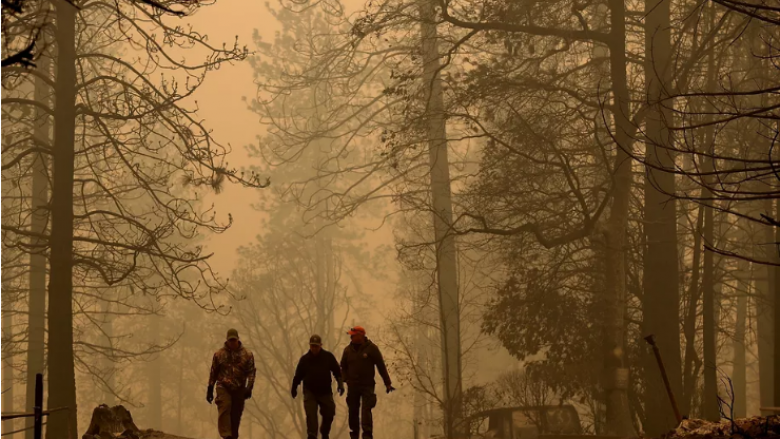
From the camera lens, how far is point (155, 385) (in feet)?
146

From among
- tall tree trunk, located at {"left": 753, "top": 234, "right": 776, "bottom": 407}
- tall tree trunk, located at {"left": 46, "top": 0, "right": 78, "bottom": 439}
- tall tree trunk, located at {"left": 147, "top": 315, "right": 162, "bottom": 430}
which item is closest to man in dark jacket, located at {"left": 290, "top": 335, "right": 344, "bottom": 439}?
tall tree trunk, located at {"left": 46, "top": 0, "right": 78, "bottom": 439}

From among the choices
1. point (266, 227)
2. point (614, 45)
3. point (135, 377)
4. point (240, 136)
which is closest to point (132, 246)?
point (614, 45)

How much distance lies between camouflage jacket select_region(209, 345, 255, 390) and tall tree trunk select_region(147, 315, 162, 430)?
31.7 metres

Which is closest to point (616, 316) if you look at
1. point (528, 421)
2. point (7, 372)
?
point (528, 421)

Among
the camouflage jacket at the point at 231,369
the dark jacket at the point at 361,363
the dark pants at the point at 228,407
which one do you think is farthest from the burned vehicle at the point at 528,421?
the camouflage jacket at the point at 231,369

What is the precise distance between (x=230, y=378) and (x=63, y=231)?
4835 mm

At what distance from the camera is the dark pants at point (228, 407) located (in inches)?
509

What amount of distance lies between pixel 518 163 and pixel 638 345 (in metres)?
4.47

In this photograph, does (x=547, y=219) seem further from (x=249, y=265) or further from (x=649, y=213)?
(x=249, y=265)

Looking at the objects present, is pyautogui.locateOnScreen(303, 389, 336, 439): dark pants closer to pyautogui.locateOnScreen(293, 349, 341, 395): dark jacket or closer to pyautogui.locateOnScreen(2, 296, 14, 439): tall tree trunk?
pyautogui.locateOnScreen(293, 349, 341, 395): dark jacket

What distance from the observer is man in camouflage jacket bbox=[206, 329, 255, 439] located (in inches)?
506

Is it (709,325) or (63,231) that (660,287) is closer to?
(709,325)

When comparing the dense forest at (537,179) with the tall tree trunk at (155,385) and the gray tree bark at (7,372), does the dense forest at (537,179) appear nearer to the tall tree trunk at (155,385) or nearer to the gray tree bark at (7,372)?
the gray tree bark at (7,372)

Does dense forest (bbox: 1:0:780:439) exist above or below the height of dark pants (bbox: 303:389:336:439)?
above
